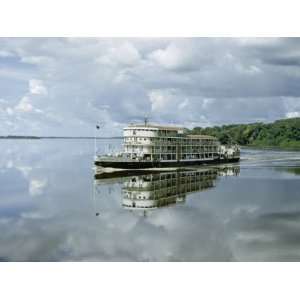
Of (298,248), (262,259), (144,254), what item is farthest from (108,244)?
(298,248)

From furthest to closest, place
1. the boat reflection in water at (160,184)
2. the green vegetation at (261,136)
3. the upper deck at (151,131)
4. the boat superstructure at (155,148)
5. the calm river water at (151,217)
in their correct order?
1. the boat superstructure at (155,148)
2. the upper deck at (151,131)
3. the green vegetation at (261,136)
4. the boat reflection in water at (160,184)
5. the calm river water at (151,217)

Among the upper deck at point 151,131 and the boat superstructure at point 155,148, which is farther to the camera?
the boat superstructure at point 155,148

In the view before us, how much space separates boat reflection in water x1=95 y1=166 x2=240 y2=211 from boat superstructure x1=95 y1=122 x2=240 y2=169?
16.4 inches

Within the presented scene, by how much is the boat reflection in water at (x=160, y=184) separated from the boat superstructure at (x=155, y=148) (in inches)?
16.4

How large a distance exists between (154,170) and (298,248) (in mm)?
7946

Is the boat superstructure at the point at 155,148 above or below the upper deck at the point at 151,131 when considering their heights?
below

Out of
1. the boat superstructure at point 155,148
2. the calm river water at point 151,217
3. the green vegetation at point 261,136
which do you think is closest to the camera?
the calm river water at point 151,217

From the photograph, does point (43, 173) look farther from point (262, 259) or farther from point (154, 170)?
point (262, 259)

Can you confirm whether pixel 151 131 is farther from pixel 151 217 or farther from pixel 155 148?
pixel 151 217

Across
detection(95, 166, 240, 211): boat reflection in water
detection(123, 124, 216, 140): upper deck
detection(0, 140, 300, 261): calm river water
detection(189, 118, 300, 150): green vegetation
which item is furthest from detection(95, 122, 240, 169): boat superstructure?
detection(0, 140, 300, 261): calm river water

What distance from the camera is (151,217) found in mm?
7945

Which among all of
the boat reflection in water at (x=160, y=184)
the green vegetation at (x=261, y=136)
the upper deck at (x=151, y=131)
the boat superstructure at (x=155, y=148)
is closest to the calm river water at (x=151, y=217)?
the boat reflection in water at (x=160, y=184)

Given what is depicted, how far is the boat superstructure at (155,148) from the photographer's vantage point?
13758 mm

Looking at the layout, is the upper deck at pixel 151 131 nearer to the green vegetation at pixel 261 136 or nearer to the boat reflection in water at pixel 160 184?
the green vegetation at pixel 261 136
